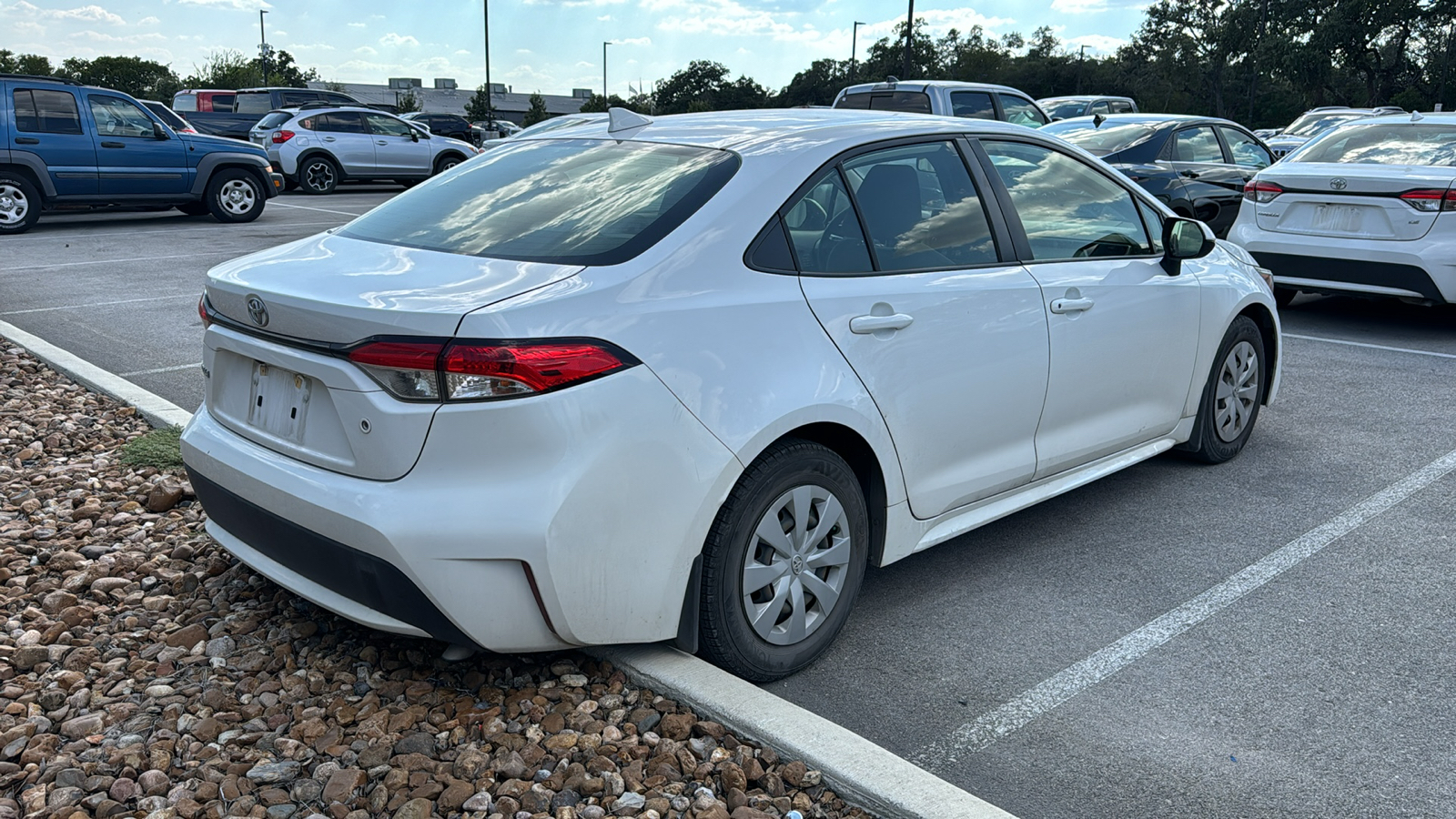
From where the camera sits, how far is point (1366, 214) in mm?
8086

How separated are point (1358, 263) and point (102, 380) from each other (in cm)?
802

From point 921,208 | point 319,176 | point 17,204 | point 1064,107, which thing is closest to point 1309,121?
point 1064,107

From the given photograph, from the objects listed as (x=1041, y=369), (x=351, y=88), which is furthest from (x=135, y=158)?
(x=351, y=88)

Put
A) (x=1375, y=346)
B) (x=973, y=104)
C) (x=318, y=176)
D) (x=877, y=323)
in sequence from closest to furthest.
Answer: (x=877, y=323) → (x=1375, y=346) → (x=973, y=104) → (x=318, y=176)

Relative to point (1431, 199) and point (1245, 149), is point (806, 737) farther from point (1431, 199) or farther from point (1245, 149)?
point (1245, 149)

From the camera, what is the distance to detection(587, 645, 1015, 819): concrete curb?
2.64 meters

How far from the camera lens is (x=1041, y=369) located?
3977 millimetres

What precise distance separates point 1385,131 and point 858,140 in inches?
274

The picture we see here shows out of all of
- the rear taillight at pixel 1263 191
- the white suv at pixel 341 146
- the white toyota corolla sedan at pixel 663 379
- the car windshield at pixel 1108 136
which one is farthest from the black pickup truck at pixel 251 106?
the white toyota corolla sedan at pixel 663 379

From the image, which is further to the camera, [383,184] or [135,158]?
[383,184]

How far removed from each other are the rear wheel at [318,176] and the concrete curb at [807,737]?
64.4 ft

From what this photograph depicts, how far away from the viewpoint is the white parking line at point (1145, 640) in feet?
10.1

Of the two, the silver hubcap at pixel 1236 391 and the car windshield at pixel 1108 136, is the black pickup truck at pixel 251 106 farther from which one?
the silver hubcap at pixel 1236 391

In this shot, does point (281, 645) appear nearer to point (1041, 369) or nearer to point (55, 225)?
point (1041, 369)
